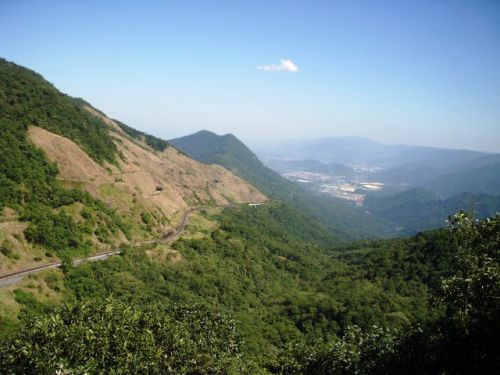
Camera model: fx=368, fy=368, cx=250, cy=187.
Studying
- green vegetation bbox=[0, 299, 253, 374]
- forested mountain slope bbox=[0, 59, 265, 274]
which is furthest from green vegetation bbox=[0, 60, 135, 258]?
green vegetation bbox=[0, 299, 253, 374]

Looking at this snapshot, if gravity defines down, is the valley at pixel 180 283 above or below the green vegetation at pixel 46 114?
below

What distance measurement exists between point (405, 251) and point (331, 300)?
47763 millimetres

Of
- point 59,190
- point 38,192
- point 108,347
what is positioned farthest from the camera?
point 59,190

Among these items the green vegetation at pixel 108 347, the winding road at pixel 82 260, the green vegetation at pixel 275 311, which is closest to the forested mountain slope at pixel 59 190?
the winding road at pixel 82 260

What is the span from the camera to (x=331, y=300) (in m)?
97.2

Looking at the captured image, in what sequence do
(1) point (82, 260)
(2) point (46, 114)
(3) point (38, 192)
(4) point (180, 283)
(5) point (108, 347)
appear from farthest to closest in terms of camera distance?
1. (2) point (46, 114)
2. (4) point (180, 283)
3. (3) point (38, 192)
4. (1) point (82, 260)
5. (5) point (108, 347)

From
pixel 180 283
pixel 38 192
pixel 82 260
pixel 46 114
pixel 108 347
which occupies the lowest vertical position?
pixel 180 283

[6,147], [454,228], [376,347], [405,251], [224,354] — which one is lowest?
[405,251]

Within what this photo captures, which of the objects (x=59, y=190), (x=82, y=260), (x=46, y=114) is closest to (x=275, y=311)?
(x=82, y=260)

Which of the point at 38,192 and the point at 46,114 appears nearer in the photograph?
the point at 38,192

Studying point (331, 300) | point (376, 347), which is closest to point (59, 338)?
point (376, 347)

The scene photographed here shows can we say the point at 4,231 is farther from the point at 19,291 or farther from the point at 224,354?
the point at 224,354

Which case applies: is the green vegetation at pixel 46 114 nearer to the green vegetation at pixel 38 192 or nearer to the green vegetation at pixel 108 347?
the green vegetation at pixel 38 192

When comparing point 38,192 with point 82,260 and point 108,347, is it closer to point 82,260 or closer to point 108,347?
point 82,260
